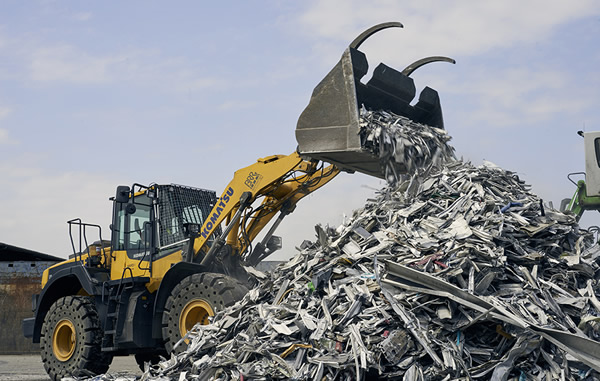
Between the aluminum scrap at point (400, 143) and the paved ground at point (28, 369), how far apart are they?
4573mm

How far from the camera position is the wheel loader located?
309 inches

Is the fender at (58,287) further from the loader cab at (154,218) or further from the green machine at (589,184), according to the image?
the green machine at (589,184)

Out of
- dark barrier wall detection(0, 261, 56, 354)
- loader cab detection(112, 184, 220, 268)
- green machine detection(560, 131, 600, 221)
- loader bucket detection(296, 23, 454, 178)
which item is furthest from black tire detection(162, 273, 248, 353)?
dark barrier wall detection(0, 261, 56, 354)

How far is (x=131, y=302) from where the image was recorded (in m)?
9.15

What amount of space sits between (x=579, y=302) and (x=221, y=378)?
3.29m

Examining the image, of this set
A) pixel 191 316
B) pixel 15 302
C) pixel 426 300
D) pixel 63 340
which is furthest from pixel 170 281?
pixel 15 302

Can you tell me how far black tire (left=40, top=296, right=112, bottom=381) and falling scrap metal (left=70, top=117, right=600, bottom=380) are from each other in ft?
8.29

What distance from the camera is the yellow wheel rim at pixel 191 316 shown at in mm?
8242

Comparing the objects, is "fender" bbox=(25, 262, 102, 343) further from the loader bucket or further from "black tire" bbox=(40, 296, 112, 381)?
the loader bucket

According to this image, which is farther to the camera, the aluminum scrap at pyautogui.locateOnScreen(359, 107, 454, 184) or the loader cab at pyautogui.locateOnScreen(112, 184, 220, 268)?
the loader cab at pyautogui.locateOnScreen(112, 184, 220, 268)

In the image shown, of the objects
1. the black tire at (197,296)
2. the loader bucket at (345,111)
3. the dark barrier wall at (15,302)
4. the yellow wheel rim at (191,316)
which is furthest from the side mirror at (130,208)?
the dark barrier wall at (15,302)

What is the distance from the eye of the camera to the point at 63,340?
1005 cm

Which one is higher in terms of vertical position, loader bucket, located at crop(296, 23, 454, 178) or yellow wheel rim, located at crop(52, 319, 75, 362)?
loader bucket, located at crop(296, 23, 454, 178)

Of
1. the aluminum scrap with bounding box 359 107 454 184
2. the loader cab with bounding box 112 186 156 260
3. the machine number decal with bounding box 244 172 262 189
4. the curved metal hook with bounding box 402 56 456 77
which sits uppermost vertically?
the curved metal hook with bounding box 402 56 456 77
